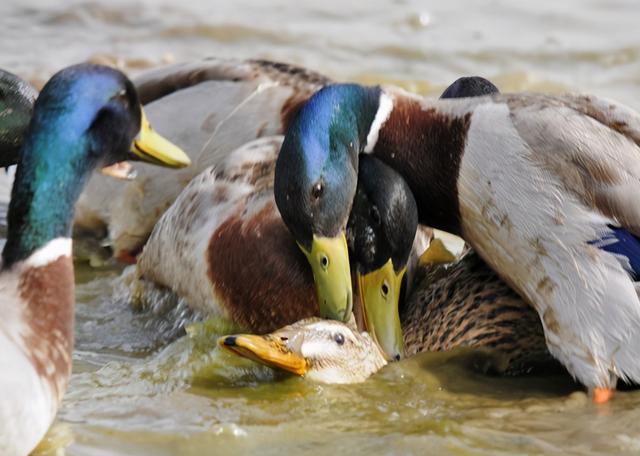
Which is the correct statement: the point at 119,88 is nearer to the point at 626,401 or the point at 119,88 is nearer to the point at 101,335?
the point at 101,335

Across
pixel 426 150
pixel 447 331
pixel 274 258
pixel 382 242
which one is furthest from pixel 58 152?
pixel 447 331

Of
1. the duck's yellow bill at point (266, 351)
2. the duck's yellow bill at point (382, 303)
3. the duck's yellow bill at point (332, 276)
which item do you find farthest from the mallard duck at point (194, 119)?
the duck's yellow bill at point (266, 351)

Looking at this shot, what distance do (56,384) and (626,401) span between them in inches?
75.8

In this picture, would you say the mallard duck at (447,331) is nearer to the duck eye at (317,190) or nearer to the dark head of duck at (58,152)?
the duck eye at (317,190)

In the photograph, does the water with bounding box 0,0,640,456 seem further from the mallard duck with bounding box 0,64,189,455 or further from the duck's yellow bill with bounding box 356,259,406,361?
the mallard duck with bounding box 0,64,189,455

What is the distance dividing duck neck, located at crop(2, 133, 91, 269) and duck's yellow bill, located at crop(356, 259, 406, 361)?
1.41 metres

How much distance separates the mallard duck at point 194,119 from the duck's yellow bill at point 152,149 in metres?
2.06

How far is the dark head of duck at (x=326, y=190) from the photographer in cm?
520

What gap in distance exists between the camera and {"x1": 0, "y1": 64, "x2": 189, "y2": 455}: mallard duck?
4184mm

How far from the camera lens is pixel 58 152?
14.3ft

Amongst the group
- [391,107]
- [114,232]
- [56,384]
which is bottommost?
[114,232]

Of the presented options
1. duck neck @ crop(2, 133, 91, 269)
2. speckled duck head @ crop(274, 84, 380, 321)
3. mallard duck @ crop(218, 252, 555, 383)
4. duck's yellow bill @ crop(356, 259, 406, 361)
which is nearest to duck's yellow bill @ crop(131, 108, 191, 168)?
duck neck @ crop(2, 133, 91, 269)

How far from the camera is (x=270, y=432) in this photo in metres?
4.57

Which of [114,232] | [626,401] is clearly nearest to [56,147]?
[626,401]
